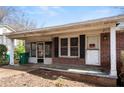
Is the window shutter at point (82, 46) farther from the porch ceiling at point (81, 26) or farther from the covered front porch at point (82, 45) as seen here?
the porch ceiling at point (81, 26)

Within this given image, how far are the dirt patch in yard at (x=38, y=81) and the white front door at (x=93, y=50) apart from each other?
290cm

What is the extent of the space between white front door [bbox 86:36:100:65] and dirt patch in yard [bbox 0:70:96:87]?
290 cm

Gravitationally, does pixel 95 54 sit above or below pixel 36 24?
below

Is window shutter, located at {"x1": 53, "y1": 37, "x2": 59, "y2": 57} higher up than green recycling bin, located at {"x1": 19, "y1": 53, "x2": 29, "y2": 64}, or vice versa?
window shutter, located at {"x1": 53, "y1": 37, "x2": 59, "y2": 57}

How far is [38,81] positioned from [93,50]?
15.2ft

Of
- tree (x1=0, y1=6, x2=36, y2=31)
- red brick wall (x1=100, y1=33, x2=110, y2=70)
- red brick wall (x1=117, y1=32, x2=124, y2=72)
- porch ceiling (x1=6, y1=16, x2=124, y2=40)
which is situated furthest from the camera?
tree (x1=0, y1=6, x2=36, y2=31)

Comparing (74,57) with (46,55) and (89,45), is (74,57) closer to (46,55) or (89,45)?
(89,45)

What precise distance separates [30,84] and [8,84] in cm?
112

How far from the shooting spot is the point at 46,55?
16406mm

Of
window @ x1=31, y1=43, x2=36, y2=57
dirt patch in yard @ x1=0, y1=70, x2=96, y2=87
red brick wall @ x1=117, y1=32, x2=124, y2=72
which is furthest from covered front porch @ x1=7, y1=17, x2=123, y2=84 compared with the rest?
window @ x1=31, y1=43, x2=36, y2=57

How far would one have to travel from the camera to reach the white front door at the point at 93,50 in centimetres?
1250

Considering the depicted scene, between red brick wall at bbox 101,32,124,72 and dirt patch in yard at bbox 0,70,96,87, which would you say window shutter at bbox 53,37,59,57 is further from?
red brick wall at bbox 101,32,124,72

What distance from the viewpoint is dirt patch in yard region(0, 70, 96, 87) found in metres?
9.12
